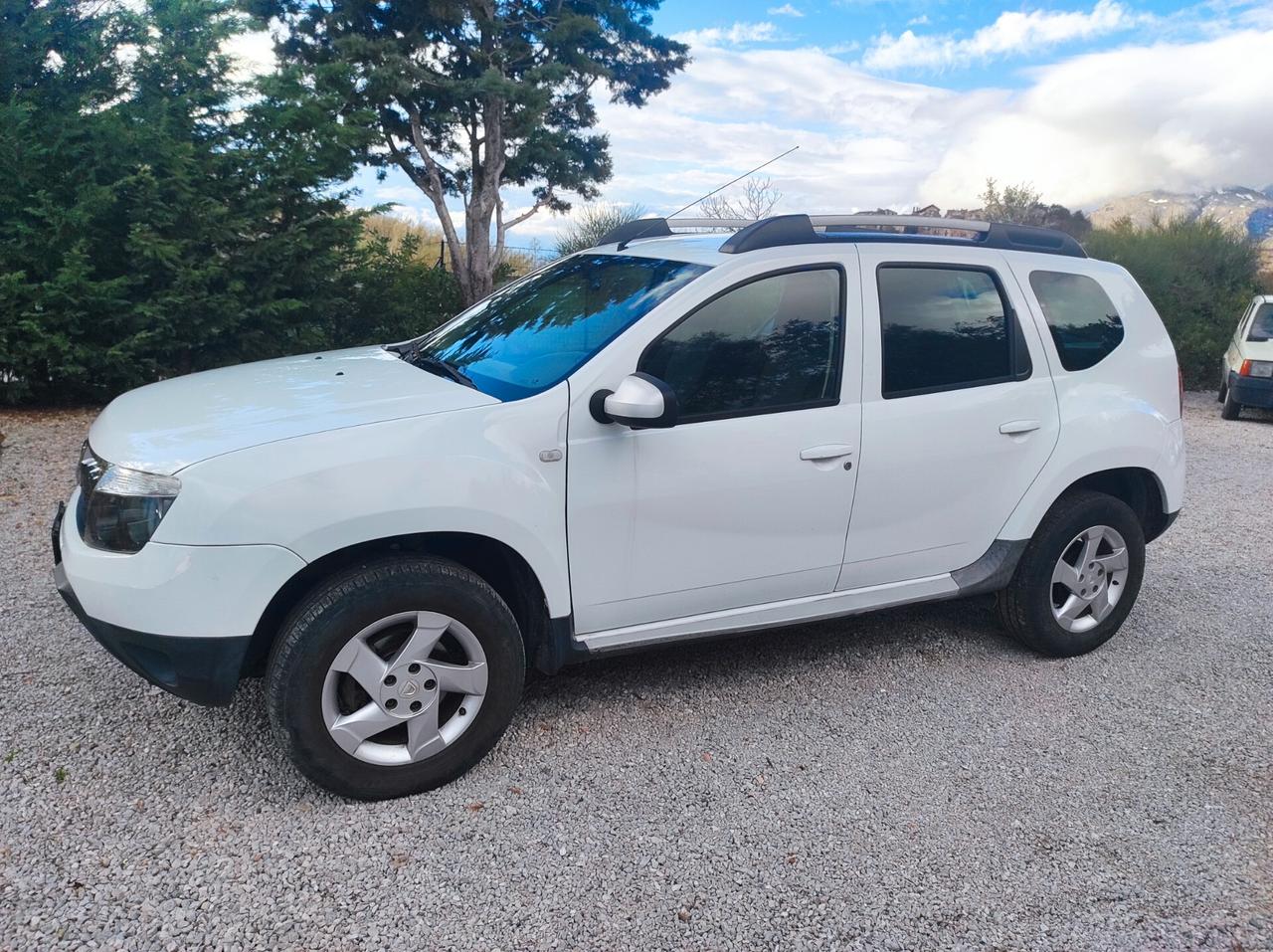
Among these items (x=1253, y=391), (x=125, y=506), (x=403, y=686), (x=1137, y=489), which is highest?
(x=125, y=506)

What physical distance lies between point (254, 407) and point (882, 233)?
8.89ft

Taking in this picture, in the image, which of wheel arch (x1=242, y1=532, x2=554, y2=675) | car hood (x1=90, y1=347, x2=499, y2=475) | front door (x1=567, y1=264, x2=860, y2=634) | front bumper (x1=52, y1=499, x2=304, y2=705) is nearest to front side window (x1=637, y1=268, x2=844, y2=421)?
front door (x1=567, y1=264, x2=860, y2=634)

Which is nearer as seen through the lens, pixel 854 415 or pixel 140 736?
pixel 140 736

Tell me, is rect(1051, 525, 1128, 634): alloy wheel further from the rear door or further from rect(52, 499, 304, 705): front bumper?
rect(52, 499, 304, 705): front bumper

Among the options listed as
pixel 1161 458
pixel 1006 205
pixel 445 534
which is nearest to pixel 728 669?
pixel 445 534

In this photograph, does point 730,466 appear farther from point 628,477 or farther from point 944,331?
→ point 944,331

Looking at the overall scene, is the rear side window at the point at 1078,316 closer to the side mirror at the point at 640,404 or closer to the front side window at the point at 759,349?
the front side window at the point at 759,349

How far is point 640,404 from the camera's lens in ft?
9.84

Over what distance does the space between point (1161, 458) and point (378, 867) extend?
12.5 feet

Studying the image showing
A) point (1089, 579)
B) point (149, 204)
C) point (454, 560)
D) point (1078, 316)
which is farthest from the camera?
point (149, 204)

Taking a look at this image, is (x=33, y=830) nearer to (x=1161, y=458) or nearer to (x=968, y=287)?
(x=968, y=287)

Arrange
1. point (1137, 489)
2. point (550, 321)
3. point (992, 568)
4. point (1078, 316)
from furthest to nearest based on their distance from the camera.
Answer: point (1137, 489) → point (1078, 316) → point (992, 568) → point (550, 321)

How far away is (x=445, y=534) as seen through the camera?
10.3ft

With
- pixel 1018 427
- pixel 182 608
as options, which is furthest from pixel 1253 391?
pixel 182 608
